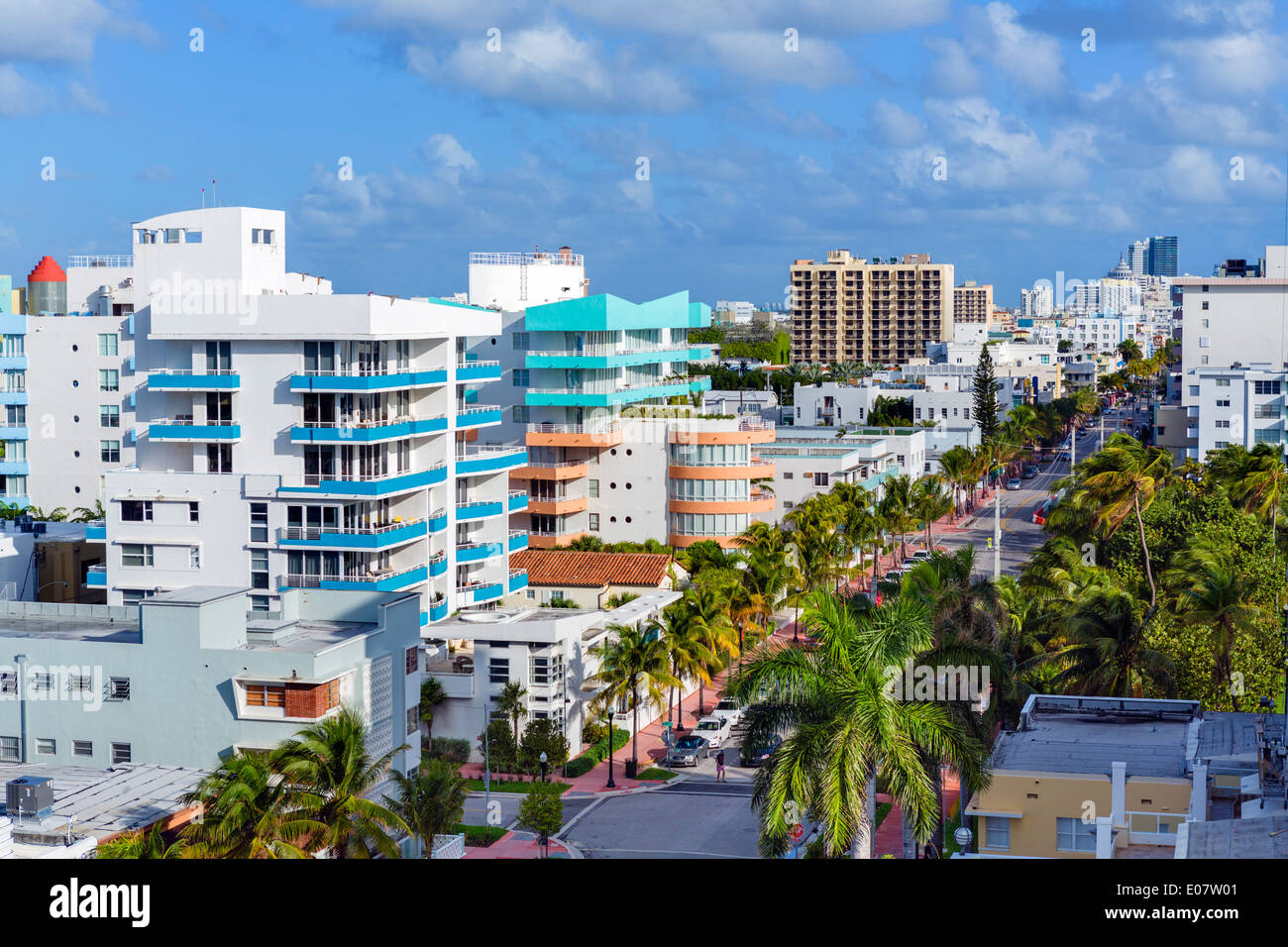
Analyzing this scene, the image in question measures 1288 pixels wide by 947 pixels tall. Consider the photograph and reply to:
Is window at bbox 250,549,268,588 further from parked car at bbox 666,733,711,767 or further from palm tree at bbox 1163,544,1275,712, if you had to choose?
palm tree at bbox 1163,544,1275,712

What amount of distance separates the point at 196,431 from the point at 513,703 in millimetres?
15145

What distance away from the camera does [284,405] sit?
51469 millimetres

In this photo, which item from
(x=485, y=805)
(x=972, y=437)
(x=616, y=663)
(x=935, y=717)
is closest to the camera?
(x=935, y=717)

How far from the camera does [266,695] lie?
112 feet

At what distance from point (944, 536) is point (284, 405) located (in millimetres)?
61390

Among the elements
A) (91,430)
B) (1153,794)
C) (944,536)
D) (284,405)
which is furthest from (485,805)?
(944,536)

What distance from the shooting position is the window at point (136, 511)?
51594mm

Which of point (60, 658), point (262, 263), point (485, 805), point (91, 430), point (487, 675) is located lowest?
point (485, 805)

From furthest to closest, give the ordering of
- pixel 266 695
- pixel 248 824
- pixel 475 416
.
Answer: pixel 475 416 < pixel 266 695 < pixel 248 824

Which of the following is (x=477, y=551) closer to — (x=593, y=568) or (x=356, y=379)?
(x=593, y=568)

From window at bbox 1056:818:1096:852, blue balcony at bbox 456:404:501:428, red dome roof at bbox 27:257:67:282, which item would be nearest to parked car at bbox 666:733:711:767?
blue balcony at bbox 456:404:501:428

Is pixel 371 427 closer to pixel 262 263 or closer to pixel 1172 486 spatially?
pixel 262 263

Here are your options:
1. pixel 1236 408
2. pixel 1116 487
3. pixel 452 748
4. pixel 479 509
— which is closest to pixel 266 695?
pixel 452 748

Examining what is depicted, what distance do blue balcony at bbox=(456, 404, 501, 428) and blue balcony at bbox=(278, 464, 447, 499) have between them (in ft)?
15.7
